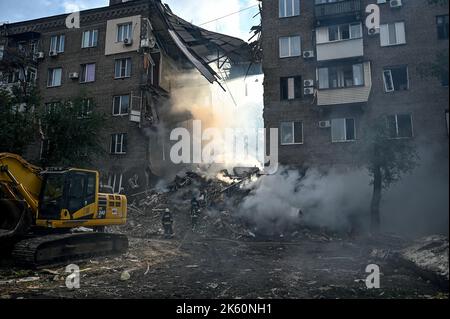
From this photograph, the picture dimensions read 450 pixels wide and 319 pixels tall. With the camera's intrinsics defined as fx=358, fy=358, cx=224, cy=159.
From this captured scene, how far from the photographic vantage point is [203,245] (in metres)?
15.5

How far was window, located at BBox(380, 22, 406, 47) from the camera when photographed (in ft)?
75.3

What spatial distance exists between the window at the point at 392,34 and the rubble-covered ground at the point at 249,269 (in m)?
13.6

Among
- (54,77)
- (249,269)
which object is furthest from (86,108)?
(249,269)

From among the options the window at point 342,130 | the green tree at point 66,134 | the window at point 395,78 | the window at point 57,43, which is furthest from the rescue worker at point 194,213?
the window at point 57,43

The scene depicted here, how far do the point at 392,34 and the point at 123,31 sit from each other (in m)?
19.8

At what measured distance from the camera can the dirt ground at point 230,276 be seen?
299 inches

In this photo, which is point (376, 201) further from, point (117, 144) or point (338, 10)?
point (117, 144)

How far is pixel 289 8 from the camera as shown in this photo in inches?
1028

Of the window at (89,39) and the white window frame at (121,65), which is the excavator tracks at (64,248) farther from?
the window at (89,39)

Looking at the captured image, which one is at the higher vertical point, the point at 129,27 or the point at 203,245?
the point at 129,27

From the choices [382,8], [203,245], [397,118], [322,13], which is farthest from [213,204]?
[382,8]
